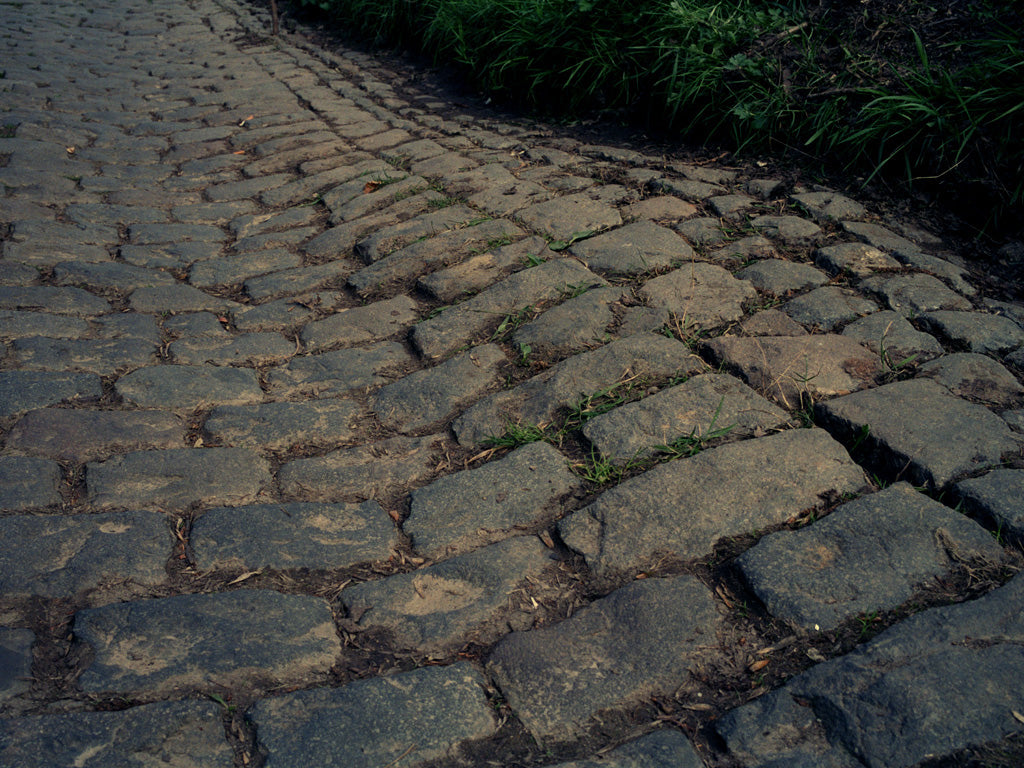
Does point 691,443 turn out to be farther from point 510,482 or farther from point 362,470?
point 362,470

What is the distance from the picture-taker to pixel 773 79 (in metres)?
3.68

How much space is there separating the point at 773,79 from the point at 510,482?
104 inches

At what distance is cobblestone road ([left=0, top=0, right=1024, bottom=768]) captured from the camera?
4.50 feet

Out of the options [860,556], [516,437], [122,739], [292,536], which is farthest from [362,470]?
[860,556]

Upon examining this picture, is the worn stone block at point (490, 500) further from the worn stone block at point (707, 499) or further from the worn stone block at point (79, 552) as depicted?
the worn stone block at point (79, 552)

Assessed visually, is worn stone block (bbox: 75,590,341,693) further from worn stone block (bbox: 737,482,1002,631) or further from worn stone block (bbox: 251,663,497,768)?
worn stone block (bbox: 737,482,1002,631)

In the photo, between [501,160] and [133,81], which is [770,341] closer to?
[501,160]

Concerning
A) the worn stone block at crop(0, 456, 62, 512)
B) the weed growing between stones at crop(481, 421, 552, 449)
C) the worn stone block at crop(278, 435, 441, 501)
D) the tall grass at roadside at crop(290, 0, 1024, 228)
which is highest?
the tall grass at roadside at crop(290, 0, 1024, 228)

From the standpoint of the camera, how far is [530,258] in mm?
2865

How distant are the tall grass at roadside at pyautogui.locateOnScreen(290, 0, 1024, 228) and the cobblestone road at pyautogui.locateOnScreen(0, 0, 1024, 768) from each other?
36 cm

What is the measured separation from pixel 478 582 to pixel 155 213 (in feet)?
8.91

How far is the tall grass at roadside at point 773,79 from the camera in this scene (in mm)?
3061

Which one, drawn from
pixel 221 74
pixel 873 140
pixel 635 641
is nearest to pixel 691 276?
pixel 873 140

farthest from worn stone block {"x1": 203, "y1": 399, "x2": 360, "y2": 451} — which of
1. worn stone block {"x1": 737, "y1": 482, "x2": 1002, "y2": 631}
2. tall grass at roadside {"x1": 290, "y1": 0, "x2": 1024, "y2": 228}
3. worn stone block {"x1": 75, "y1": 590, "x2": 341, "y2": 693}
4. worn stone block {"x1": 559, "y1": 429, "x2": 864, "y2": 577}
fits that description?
tall grass at roadside {"x1": 290, "y1": 0, "x2": 1024, "y2": 228}
